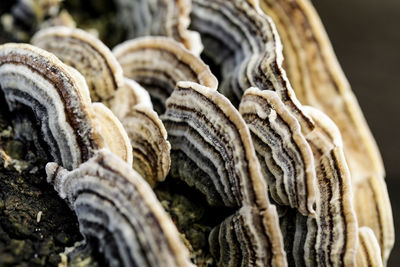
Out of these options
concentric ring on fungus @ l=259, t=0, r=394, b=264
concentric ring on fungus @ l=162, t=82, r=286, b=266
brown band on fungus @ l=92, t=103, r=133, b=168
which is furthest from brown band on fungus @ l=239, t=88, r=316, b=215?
concentric ring on fungus @ l=259, t=0, r=394, b=264

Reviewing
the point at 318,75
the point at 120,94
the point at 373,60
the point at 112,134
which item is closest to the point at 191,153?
the point at 112,134

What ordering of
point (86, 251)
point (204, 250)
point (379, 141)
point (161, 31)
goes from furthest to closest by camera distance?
1. point (379, 141)
2. point (161, 31)
3. point (204, 250)
4. point (86, 251)

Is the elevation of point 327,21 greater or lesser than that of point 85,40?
greater

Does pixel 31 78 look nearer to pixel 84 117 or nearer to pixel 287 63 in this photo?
pixel 84 117

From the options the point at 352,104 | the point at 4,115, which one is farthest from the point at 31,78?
the point at 352,104

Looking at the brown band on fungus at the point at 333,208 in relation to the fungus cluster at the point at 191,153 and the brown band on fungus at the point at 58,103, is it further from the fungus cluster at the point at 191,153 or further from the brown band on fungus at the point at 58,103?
the brown band on fungus at the point at 58,103

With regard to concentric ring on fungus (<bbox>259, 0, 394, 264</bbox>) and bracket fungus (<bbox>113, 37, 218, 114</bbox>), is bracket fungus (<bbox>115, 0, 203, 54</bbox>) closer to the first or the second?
bracket fungus (<bbox>113, 37, 218, 114</bbox>)

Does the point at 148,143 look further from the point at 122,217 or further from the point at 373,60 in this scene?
the point at 373,60
